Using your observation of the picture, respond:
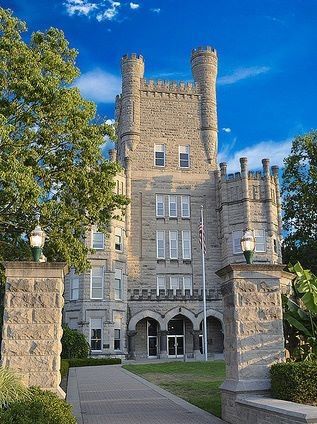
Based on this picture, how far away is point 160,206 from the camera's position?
Answer: 1810 inches

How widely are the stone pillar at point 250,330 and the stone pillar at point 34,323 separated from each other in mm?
3529

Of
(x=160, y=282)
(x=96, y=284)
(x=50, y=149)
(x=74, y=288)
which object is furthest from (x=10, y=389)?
(x=160, y=282)

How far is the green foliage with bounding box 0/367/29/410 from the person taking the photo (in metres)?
8.52

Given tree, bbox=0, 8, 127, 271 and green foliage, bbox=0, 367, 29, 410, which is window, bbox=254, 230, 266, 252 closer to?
tree, bbox=0, 8, 127, 271

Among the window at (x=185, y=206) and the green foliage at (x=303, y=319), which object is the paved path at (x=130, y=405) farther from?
the window at (x=185, y=206)

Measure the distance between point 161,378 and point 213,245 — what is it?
25551mm

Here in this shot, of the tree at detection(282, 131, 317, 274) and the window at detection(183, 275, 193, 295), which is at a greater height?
the tree at detection(282, 131, 317, 274)

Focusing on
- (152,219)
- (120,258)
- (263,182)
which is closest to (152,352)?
(120,258)

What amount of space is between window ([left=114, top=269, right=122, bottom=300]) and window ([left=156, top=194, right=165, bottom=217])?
6.91 meters

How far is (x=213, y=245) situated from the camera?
150 feet

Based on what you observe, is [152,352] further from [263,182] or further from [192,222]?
[263,182]

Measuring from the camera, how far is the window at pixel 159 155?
47250 millimetres

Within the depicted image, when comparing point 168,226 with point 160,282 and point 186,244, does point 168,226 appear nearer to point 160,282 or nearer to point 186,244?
point 186,244

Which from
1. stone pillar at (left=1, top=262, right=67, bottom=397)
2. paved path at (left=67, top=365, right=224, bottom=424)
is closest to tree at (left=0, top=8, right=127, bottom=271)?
paved path at (left=67, top=365, right=224, bottom=424)
